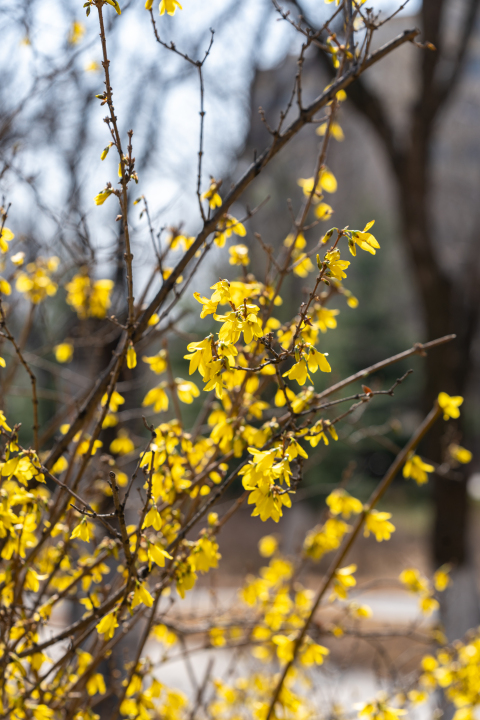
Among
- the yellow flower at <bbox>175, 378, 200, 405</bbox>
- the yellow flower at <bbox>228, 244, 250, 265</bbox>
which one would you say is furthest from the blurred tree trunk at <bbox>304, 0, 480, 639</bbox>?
the yellow flower at <bbox>175, 378, 200, 405</bbox>

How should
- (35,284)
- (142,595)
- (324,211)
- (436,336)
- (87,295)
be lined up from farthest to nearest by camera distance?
(436,336), (87,295), (35,284), (324,211), (142,595)

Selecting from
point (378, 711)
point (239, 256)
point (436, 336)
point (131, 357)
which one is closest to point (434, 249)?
point (436, 336)

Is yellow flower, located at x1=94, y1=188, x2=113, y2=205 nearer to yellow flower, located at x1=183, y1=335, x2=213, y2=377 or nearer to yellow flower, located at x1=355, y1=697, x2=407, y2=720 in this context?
yellow flower, located at x1=183, y1=335, x2=213, y2=377

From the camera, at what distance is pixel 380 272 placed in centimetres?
1453

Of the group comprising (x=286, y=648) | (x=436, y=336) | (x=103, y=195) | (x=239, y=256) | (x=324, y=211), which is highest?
(x=436, y=336)

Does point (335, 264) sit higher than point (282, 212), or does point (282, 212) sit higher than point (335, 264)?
point (282, 212)

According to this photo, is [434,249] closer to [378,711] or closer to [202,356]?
[378,711]

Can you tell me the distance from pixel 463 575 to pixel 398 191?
356 cm

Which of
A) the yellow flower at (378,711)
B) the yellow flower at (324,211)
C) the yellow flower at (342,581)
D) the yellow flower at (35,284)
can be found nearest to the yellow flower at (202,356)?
the yellow flower at (324,211)

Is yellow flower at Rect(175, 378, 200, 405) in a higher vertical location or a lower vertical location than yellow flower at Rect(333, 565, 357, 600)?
higher

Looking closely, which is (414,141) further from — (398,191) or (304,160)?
(304,160)

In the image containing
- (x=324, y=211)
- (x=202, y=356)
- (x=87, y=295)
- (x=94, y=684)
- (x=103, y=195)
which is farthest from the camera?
(x=87, y=295)

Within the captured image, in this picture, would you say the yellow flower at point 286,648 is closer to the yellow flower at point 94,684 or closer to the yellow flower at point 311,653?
the yellow flower at point 311,653

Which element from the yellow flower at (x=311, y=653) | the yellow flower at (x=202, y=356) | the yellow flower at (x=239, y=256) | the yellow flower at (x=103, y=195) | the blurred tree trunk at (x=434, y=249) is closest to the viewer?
the yellow flower at (x=202, y=356)
